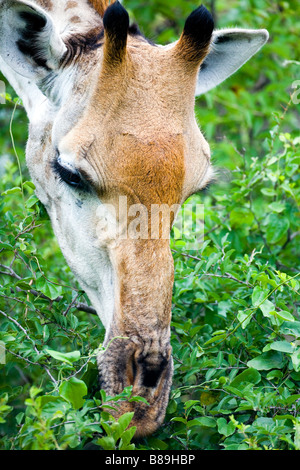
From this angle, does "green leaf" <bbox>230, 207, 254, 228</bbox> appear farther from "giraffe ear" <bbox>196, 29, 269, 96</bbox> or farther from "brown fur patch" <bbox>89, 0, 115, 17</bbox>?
"brown fur patch" <bbox>89, 0, 115, 17</bbox>

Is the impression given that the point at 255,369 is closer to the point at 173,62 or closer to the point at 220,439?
the point at 220,439

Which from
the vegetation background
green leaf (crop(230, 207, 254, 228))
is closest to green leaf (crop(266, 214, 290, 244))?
the vegetation background

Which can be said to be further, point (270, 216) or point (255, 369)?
point (270, 216)

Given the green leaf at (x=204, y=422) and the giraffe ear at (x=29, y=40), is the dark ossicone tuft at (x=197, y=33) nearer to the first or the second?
the giraffe ear at (x=29, y=40)

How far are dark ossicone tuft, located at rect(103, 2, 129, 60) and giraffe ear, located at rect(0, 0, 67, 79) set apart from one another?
1.79 feet

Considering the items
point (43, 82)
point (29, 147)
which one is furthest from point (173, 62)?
point (29, 147)

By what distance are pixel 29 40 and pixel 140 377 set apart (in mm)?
2565

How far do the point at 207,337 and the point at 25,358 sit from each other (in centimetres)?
143

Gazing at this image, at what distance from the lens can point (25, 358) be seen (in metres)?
3.76

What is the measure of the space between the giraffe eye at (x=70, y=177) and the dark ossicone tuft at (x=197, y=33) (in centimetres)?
118

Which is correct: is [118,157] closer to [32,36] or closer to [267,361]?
[32,36]

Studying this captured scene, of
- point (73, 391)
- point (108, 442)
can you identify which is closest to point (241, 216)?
point (73, 391)

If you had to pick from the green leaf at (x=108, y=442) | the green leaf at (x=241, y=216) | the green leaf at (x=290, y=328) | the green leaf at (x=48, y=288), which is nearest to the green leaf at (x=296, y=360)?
the green leaf at (x=290, y=328)

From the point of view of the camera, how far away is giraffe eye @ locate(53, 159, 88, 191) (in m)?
4.07
